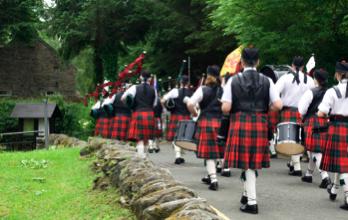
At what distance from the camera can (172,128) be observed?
1338 centimetres

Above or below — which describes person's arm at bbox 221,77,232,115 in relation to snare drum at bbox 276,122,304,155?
above

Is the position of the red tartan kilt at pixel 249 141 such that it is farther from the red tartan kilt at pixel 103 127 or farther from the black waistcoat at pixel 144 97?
the red tartan kilt at pixel 103 127

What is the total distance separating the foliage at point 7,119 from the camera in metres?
28.1

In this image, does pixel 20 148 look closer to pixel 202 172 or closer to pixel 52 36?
pixel 52 36

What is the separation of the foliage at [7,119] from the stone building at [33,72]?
5.21 meters

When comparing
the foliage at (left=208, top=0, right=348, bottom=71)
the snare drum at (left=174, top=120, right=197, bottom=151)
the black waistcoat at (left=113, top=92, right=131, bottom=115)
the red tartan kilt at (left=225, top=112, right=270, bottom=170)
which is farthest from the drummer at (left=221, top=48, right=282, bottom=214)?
the foliage at (left=208, top=0, right=348, bottom=71)

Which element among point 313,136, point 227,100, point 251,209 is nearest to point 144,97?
point 313,136

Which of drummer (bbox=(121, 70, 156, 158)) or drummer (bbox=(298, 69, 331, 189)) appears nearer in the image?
drummer (bbox=(298, 69, 331, 189))

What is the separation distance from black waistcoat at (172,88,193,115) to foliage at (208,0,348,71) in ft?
9.77

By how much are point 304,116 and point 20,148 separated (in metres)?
16.9

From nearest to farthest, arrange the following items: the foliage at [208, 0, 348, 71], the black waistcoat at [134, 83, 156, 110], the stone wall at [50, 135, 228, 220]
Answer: the stone wall at [50, 135, 228, 220]
the black waistcoat at [134, 83, 156, 110]
the foliage at [208, 0, 348, 71]

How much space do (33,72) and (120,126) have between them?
22855 millimetres

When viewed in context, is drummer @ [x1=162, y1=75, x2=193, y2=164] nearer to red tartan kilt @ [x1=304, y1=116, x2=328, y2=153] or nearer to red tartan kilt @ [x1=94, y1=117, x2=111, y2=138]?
red tartan kilt @ [x1=94, y1=117, x2=111, y2=138]

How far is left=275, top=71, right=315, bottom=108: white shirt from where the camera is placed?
9.43 metres
